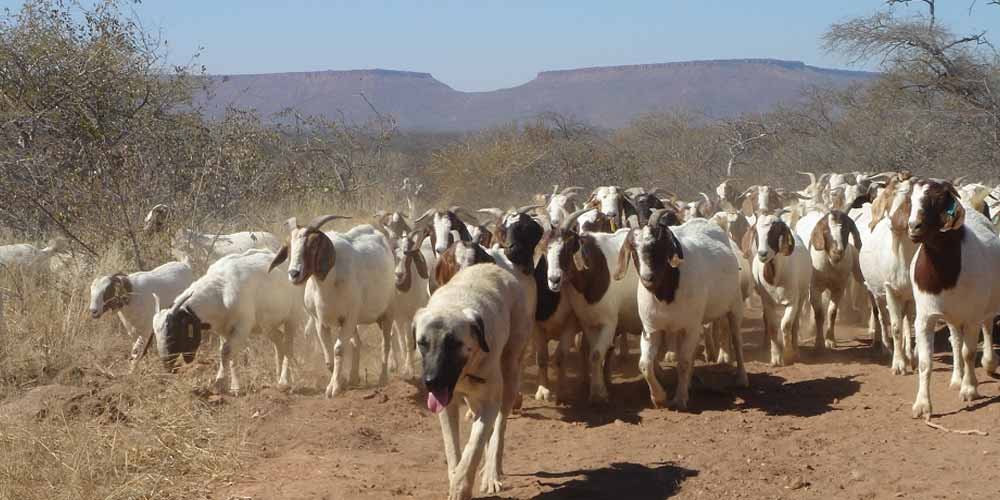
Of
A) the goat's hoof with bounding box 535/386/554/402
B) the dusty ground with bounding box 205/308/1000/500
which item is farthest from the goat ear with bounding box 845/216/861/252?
the goat's hoof with bounding box 535/386/554/402

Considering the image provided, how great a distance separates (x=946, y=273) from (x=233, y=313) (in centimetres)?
621

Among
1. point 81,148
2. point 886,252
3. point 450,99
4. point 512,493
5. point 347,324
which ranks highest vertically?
point 450,99

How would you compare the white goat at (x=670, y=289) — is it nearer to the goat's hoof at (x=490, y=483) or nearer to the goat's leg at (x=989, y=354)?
the goat's leg at (x=989, y=354)

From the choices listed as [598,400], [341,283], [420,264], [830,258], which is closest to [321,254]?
[341,283]

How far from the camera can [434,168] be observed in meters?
33.6

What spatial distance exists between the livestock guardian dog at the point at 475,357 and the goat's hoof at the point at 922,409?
3.09 metres

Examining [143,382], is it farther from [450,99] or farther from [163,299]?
[450,99]

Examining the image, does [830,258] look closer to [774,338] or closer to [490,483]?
[774,338]

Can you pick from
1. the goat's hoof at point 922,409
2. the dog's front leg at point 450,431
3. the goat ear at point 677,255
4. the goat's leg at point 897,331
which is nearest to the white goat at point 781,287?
the goat's leg at point 897,331

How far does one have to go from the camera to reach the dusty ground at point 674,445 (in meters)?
7.34

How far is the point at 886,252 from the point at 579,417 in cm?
317

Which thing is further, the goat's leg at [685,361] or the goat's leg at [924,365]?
the goat's leg at [685,361]

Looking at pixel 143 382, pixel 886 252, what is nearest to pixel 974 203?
pixel 886 252

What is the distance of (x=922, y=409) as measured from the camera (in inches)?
341
